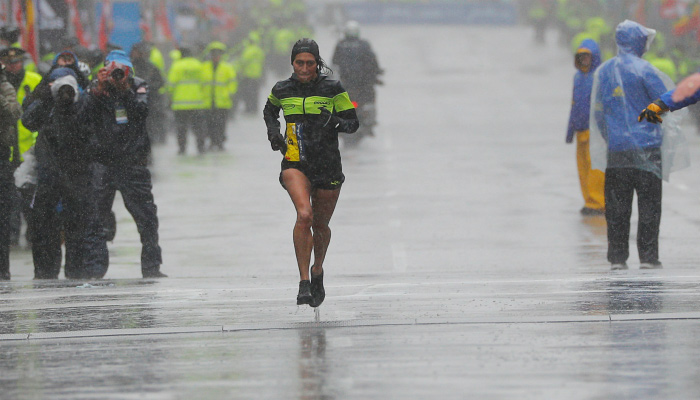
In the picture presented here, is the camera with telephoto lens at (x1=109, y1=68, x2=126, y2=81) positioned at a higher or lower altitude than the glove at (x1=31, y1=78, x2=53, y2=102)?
higher

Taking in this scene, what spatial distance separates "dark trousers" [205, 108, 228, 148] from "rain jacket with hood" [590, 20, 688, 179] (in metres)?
13.9

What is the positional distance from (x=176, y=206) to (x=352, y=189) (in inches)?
104

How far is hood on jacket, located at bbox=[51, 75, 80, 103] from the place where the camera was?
11.1 m

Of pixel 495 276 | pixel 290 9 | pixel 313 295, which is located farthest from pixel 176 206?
pixel 290 9

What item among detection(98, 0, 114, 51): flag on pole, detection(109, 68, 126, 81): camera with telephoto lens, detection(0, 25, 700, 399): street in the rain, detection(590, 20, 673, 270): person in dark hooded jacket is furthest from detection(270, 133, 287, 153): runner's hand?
detection(98, 0, 114, 51): flag on pole

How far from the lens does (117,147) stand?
445 inches

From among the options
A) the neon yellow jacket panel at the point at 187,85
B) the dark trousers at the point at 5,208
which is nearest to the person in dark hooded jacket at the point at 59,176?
the dark trousers at the point at 5,208

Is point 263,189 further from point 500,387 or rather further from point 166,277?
point 500,387

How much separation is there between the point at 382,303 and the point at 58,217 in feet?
12.6

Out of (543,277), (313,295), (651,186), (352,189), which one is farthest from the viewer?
(352,189)

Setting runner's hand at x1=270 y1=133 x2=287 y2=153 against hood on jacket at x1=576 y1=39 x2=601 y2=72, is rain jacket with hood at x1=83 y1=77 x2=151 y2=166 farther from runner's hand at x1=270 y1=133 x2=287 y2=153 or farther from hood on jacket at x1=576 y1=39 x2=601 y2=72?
hood on jacket at x1=576 y1=39 x2=601 y2=72

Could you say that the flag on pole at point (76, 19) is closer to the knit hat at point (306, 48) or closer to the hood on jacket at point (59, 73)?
the hood on jacket at point (59, 73)

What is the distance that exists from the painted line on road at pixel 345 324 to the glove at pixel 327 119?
3.89 feet

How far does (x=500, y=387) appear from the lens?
249 inches
